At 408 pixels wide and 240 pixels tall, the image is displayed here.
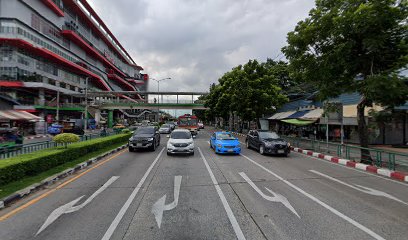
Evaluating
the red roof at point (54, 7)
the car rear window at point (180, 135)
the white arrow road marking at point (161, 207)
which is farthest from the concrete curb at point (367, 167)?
the red roof at point (54, 7)

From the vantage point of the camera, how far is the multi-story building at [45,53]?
127 ft

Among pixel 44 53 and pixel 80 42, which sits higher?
pixel 80 42

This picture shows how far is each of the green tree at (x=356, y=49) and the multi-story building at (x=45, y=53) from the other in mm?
23449

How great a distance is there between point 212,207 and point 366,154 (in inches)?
398

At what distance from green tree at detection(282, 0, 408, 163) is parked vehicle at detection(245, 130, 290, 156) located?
388cm

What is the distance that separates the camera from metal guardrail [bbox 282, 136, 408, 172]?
10181 millimetres

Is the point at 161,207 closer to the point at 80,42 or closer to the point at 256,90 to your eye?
the point at 256,90

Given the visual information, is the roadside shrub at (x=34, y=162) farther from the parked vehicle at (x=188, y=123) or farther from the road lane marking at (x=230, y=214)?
the parked vehicle at (x=188, y=123)

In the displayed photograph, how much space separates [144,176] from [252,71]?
20.5 m

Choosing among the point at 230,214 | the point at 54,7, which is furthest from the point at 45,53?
the point at 230,214

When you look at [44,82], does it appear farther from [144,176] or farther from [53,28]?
[144,176]

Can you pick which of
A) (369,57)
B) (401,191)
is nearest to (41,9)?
(369,57)

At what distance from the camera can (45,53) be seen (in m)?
43.3

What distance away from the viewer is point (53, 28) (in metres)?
48.9
